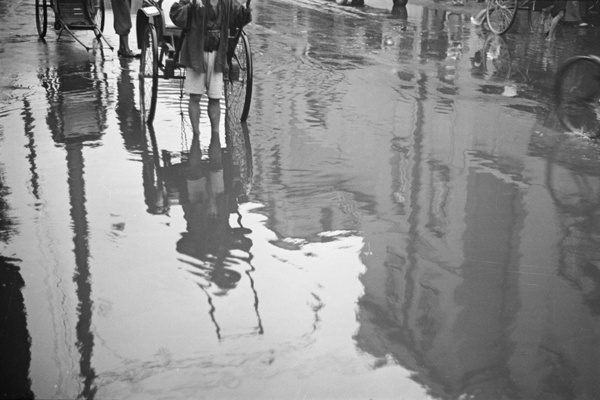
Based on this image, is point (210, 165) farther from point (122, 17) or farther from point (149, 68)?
point (122, 17)

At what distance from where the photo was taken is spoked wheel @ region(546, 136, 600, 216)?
19.8ft

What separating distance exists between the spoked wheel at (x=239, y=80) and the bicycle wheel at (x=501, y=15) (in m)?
8.32

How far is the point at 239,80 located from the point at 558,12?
32.8 feet

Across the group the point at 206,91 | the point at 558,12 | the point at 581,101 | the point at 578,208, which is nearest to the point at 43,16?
the point at 206,91

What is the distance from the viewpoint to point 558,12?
1591 centimetres

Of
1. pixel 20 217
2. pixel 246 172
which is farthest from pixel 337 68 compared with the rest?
pixel 20 217

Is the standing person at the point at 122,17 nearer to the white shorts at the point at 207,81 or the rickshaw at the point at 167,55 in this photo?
the rickshaw at the point at 167,55

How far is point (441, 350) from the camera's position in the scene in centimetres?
396

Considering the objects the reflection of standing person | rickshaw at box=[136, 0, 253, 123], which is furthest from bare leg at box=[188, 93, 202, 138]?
the reflection of standing person

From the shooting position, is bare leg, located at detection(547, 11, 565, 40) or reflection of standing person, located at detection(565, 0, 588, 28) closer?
bare leg, located at detection(547, 11, 565, 40)

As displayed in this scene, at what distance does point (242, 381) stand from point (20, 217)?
2.55m

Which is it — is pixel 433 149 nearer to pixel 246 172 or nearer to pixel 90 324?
pixel 246 172

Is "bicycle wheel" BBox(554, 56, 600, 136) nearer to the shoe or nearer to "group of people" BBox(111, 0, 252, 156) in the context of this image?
"group of people" BBox(111, 0, 252, 156)

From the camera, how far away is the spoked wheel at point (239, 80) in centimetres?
763
